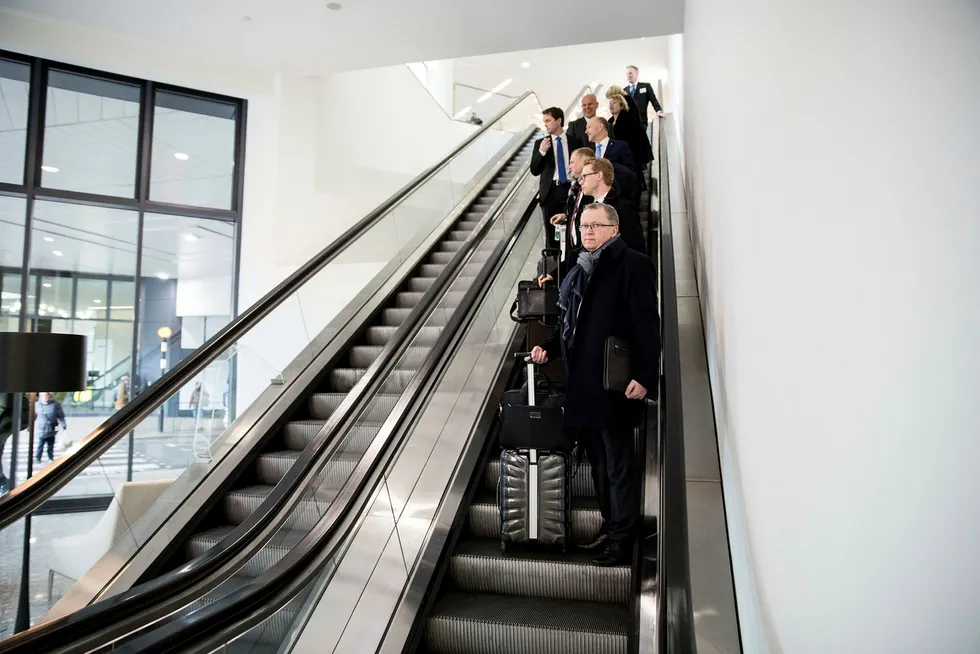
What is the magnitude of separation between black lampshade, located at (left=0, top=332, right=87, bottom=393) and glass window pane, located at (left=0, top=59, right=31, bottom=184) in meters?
5.00

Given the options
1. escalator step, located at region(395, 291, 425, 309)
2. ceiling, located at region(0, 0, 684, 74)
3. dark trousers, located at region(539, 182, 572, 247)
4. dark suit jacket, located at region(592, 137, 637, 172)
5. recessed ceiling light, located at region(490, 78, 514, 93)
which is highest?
recessed ceiling light, located at region(490, 78, 514, 93)

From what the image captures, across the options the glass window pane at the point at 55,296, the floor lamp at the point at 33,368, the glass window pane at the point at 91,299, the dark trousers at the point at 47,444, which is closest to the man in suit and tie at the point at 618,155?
the floor lamp at the point at 33,368

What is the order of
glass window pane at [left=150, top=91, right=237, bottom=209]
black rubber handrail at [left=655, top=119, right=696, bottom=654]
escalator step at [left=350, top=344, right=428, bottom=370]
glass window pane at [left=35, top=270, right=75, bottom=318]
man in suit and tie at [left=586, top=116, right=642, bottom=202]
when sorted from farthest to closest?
1. glass window pane at [left=150, top=91, right=237, bottom=209]
2. glass window pane at [left=35, top=270, right=75, bottom=318]
3. escalator step at [left=350, top=344, right=428, bottom=370]
4. man in suit and tie at [left=586, top=116, right=642, bottom=202]
5. black rubber handrail at [left=655, top=119, right=696, bottom=654]

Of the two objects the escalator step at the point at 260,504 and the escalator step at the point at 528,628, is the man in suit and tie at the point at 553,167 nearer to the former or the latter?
the escalator step at the point at 260,504

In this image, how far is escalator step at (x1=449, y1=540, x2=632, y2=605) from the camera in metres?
3.19

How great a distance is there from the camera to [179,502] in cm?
416

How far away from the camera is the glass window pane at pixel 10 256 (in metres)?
7.52

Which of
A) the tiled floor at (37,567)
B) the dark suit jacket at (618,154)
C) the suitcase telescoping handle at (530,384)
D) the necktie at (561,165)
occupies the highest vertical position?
the necktie at (561,165)

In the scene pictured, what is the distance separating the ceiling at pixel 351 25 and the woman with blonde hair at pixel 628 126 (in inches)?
65.6

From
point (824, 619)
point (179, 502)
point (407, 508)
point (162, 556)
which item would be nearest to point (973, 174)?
point (824, 619)

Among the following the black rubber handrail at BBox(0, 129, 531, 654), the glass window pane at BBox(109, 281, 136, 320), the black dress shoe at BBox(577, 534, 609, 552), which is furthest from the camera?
the glass window pane at BBox(109, 281, 136, 320)

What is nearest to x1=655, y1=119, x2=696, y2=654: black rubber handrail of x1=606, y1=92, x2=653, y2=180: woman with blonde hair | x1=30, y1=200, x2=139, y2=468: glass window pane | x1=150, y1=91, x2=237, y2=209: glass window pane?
x1=606, y1=92, x2=653, y2=180: woman with blonde hair

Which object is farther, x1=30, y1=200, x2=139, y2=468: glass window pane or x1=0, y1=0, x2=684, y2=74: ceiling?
x1=30, y1=200, x2=139, y2=468: glass window pane

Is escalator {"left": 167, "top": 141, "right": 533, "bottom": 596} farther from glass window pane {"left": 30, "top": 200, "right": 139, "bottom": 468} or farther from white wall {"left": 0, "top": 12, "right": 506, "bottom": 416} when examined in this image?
glass window pane {"left": 30, "top": 200, "right": 139, "bottom": 468}
